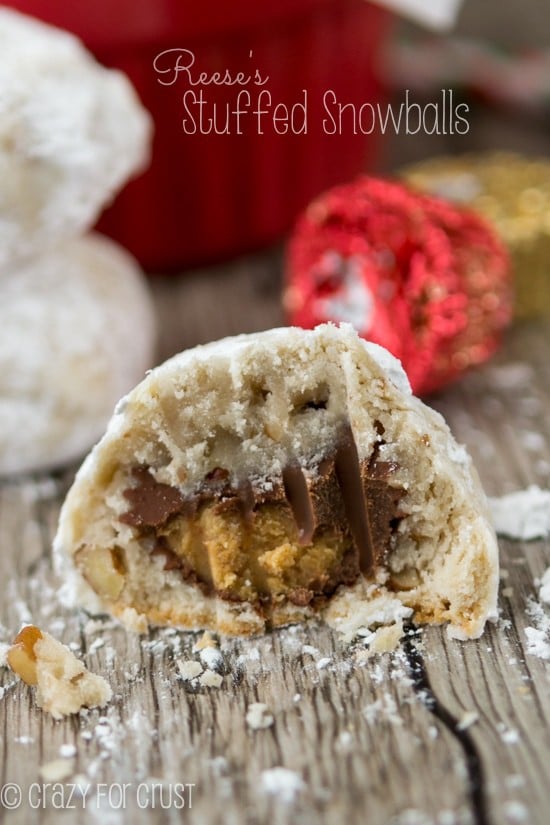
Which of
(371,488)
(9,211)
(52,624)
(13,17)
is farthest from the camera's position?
(13,17)

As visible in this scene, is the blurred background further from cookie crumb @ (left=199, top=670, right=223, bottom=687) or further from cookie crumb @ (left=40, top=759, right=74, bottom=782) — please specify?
cookie crumb @ (left=40, top=759, right=74, bottom=782)

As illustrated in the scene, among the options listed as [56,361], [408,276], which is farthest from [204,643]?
[408,276]

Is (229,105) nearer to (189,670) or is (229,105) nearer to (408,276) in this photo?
(408,276)

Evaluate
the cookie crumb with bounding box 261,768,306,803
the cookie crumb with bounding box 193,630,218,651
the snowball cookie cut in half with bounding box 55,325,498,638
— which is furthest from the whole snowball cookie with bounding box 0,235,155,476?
the cookie crumb with bounding box 261,768,306,803

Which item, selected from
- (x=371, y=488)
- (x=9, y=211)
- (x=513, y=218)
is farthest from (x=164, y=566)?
(x=513, y=218)

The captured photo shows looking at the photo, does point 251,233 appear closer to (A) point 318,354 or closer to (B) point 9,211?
(B) point 9,211

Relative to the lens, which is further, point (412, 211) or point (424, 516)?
point (412, 211)

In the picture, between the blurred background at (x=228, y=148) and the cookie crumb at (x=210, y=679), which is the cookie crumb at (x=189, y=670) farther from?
the blurred background at (x=228, y=148)
